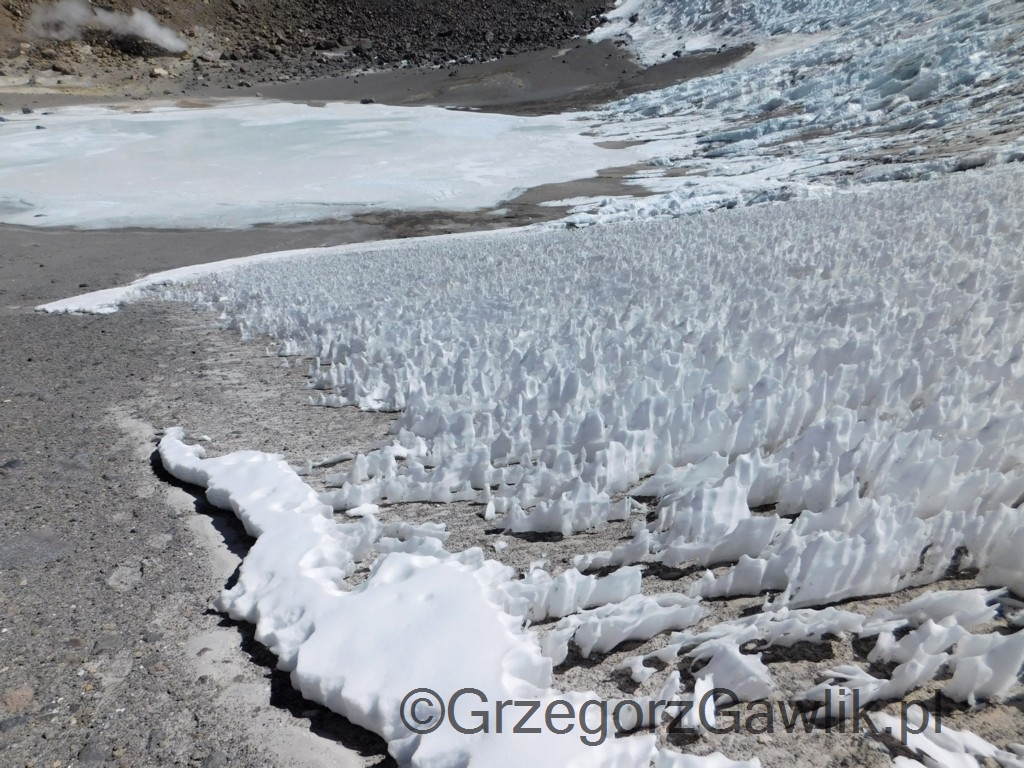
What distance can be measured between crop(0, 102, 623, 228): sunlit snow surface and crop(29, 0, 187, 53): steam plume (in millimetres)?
18860

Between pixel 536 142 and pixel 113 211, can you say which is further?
pixel 536 142

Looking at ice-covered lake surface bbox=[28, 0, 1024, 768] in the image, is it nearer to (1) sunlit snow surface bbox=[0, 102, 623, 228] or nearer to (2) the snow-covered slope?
(2) the snow-covered slope

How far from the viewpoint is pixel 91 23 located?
50.2m

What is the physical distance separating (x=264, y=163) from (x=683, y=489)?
29575 millimetres

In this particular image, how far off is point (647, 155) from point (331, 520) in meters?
28.6

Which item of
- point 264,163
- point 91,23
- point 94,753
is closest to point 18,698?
point 94,753

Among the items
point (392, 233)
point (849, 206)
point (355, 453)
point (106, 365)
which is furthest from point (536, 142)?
point (355, 453)

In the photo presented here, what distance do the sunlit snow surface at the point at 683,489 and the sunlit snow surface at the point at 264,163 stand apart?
19.7 metres

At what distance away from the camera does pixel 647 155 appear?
29.2 meters

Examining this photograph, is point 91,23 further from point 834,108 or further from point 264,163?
point 834,108

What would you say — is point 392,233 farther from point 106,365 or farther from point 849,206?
point 106,365

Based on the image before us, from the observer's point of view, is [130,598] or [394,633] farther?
[130,598]

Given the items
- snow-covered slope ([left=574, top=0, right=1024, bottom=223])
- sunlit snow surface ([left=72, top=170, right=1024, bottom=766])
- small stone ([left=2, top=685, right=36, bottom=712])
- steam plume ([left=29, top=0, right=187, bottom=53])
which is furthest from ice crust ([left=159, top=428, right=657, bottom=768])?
steam plume ([left=29, top=0, right=187, bottom=53])

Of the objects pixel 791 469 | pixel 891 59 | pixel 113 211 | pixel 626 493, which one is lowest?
pixel 113 211
